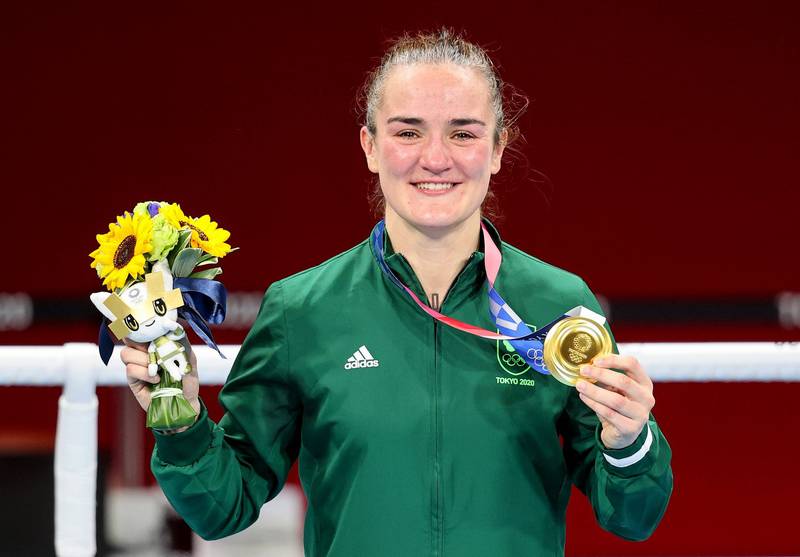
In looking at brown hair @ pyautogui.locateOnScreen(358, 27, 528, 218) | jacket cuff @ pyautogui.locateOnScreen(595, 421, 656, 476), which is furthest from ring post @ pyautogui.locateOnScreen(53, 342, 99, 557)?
jacket cuff @ pyautogui.locateOnScreen(595, 421, 656, 476)

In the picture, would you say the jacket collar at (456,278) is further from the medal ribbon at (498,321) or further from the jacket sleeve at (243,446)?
the jacket sleeve at (243,446)

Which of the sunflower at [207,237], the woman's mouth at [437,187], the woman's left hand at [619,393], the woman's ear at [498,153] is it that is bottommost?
the woman's left hand at [619,393]

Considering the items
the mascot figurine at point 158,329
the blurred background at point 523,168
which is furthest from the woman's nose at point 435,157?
the blurred background at point 523,168

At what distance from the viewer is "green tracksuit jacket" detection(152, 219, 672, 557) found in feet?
4.51

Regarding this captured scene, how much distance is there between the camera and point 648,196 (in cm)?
411

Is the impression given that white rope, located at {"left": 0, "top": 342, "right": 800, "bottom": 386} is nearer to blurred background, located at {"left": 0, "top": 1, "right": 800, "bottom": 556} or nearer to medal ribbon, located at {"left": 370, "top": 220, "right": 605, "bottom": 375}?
medal ribbon, located at {"left": 370, "top": 220, "right": 605, "bottom": 375}

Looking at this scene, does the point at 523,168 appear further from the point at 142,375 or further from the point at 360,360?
the point at 142,375

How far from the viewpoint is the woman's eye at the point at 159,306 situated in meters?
1.29

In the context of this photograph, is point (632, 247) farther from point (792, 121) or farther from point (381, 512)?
point (381, 512)

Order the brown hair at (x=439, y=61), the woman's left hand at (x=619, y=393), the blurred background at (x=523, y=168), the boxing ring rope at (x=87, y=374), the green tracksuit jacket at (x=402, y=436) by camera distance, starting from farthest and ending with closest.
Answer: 1. the blurred background at (x=523, y=168)
2. the boxing ring rope at (x=87, y=374)
3. the brown hair at (x=439, y=61)
4. the green tracksuit jacket at (x=402, y=436)
5. the woman's left hand at (x=619, y=393)

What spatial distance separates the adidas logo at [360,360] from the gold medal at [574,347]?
227 millimetres

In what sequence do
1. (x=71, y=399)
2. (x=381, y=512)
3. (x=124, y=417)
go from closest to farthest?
(x=381, y=512), (x=71, y=399), (x=124, y=417)

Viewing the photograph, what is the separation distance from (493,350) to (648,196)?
9.17 ft

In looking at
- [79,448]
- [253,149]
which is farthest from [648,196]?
[79,448]
